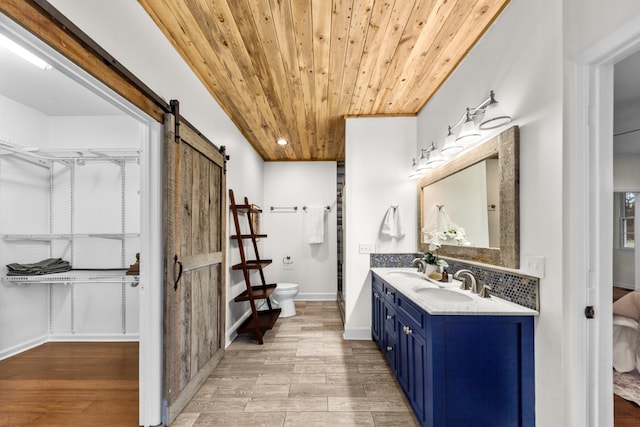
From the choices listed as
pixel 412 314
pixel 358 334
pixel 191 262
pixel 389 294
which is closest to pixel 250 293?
pixel 191 262

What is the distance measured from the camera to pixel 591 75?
4.05 ft

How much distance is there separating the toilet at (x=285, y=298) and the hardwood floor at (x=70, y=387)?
174 centimetres

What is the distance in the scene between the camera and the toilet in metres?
4.03

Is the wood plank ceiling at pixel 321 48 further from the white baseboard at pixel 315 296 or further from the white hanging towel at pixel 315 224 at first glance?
the white baseboard at pixel 315 296

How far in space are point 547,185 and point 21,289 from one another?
4.40 metres

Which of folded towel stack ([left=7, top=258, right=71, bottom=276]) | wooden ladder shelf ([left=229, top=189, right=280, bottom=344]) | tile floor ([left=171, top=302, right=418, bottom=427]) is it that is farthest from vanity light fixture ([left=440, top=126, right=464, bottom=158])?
folded towel stack ([left=7, top=258, right=71, bottom=276])

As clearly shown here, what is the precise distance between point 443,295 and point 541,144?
118 centimetres

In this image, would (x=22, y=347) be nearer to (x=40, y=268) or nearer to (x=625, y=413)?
(x=40, y=268)

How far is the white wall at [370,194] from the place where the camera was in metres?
3.22

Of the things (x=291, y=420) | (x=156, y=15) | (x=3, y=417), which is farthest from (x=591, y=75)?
(x=3, y=417)

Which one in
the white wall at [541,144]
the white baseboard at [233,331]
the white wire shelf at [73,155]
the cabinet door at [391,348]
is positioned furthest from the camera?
the white baseboard at [233,331]

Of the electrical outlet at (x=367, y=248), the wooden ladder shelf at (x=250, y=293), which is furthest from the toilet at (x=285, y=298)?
the electrical outlet at (x=367, y=248)

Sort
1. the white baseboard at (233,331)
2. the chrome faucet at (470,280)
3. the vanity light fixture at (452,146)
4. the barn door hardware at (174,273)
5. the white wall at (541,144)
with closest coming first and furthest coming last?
the white wall at (541,144)
the barn door hardware at (174,273)
the chrome faucet at (470,280)
the vanity light fixture at (452,146)
the white baseboard at (233,331)

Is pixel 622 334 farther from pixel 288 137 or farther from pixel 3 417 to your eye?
pixel 3 417
